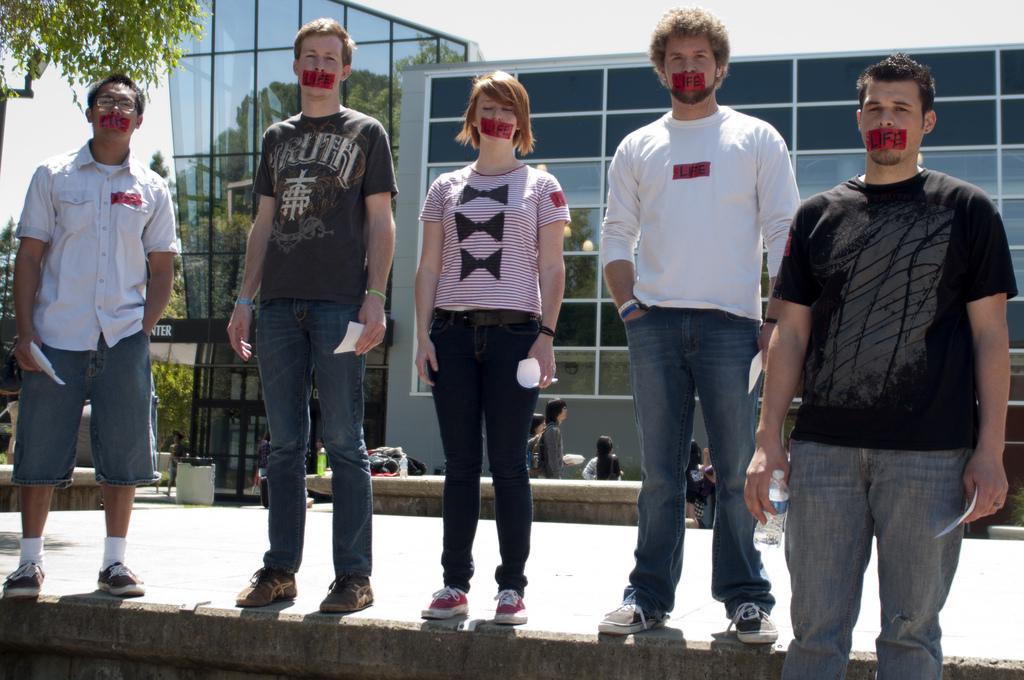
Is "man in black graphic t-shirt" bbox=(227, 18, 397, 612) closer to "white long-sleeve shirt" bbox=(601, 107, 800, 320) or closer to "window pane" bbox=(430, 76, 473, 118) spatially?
"white long-sleeve shirt" bbox=(601, 107, 800, 320)

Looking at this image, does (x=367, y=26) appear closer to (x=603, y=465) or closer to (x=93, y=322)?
(x=603, y=465)

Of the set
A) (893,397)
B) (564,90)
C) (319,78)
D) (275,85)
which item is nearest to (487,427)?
(319,78)

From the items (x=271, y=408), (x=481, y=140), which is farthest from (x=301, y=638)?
(x=481, y=140)

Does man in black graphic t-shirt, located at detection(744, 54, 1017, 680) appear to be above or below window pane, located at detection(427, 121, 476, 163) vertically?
below

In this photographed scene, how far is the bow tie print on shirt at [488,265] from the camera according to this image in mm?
4320

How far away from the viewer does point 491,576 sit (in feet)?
18.6

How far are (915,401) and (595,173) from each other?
24094mm

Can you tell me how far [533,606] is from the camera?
15.1 ft

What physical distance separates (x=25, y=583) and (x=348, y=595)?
138cm

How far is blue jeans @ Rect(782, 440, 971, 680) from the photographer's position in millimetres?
3020

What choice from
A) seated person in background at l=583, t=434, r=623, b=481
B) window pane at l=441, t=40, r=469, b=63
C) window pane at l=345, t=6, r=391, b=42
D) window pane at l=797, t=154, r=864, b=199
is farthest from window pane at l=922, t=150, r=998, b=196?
window pane at l=345, t=6, r=391, b=42

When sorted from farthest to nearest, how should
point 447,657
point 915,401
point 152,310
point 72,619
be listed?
point 152,310, point 72,619, point 447,657, point 915,401

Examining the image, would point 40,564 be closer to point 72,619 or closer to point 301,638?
point 72,619

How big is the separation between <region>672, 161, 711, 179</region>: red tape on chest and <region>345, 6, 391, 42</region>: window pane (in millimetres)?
29065
